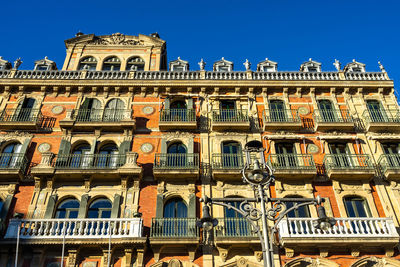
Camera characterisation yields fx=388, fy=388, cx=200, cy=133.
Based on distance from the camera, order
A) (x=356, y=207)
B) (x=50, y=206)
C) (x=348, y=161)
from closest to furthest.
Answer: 1. (x=50, y=206)
2. (x=356, y=207)
3. (x=348, y=161)

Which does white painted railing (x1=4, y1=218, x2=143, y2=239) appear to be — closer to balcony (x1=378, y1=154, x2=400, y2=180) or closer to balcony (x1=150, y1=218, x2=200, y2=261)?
balcony (x1=150, y1=218, x2=200, y2=261)

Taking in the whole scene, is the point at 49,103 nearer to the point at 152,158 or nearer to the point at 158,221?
the point at 152,158

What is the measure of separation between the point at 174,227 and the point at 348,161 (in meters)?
9.56

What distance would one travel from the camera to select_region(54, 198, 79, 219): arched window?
17.6 m

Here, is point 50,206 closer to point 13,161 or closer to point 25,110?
point 13,161

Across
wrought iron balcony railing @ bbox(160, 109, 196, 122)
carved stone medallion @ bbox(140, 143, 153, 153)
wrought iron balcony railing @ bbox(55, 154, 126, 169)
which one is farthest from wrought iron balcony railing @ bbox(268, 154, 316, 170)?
wrought iron balcony railing @ bbox(55, 154, 126, 169)

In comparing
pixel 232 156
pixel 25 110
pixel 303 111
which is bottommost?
pixel 232 156

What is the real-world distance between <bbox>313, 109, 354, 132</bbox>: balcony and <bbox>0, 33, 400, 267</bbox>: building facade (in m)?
0.08

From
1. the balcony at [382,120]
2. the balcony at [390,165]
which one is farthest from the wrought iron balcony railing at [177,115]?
the balcony at [390,165]

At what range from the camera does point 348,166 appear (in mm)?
19062

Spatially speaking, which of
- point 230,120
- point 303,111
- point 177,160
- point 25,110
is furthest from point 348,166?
point 25,110

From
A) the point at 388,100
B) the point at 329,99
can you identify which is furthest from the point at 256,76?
the point at 388,100

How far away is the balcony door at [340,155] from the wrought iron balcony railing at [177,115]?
7.47 m

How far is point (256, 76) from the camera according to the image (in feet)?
77.5
